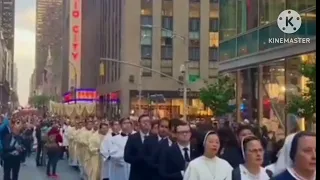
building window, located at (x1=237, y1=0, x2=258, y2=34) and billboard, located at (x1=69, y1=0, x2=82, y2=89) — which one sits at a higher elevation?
billboard, located at (x1=69, y1=0, x2=82, y2=89)

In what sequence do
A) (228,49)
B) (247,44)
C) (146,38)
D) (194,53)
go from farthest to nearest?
(194,53)
(146,38)
(228,49)
(247,44)

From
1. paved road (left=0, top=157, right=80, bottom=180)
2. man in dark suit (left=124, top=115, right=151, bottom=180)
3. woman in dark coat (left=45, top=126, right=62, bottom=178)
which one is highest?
man in dark suit (left=124, top=115, right=151, bottom=180)

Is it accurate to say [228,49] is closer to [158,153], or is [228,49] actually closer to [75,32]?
[158,153]

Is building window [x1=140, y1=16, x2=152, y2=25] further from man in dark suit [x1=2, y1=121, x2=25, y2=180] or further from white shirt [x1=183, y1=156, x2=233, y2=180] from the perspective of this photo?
white shirt [x1=183, y1=156, x2=233, y2=180]

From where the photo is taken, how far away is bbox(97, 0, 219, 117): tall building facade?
67188 mm

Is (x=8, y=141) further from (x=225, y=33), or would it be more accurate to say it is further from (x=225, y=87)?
(x=225, y=33)

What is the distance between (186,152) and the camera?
8.20m

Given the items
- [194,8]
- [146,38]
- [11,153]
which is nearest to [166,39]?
[146,38]

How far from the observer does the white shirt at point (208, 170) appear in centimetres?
641

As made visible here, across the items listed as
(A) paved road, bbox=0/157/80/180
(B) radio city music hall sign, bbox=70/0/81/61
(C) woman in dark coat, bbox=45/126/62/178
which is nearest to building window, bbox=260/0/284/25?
(A) paved road, bbox=0/157/80/180

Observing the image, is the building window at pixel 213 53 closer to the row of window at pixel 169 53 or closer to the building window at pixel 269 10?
the row of window at pixel 169 53

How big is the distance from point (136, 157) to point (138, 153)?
7cm

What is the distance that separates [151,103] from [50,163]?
→ 44.4 metres

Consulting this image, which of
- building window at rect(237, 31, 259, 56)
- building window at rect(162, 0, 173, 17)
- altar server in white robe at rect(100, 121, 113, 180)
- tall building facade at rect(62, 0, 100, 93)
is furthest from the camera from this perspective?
tall building facade at rect(62, 0, 100, 93)
